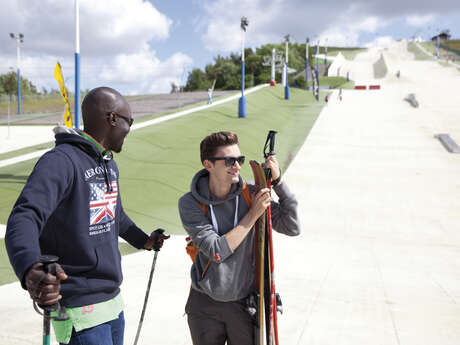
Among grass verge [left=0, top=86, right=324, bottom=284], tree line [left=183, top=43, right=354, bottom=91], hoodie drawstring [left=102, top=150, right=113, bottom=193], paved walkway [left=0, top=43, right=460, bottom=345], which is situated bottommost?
paved walkway [left=0, top=43, right=460, bottom=345]

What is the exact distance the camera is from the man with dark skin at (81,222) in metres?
1.83

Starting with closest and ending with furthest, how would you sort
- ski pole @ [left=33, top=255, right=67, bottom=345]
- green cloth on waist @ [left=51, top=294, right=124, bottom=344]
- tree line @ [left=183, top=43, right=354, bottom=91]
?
ski pole @ [left=33, top=255, right=67, bottom=345] → green cloth on waist @ [left=51, top=294, right=124, bottom=344] → tree line @ [left=183, top=43, right=354, bottom=91]

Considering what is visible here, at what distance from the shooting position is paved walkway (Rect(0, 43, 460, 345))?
482cm

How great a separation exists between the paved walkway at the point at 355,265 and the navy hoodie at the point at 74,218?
247cm

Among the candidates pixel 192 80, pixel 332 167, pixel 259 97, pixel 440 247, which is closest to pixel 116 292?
pixel 440 247

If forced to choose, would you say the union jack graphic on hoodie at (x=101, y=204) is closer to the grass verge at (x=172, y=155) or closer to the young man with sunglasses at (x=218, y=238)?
the young man with sunglasses at (x=218, y=238)

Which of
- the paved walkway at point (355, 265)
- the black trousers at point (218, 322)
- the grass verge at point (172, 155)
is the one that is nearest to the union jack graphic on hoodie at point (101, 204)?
the black trousers at point (218, 322)

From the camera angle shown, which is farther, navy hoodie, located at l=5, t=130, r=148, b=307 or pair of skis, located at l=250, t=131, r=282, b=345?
pair of skis, located at l=250, t=131, r=282, b=345

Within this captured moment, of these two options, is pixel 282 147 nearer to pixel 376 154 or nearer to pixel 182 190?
pixel 376 154

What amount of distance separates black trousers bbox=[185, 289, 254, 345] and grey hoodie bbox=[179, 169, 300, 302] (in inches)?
2.9

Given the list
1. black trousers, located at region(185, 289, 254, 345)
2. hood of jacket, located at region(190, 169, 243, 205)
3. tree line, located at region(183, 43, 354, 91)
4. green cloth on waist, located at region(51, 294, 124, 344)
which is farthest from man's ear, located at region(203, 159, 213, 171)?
tree line, located at region(183, 43, 354, 91)

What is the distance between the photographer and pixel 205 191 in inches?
104

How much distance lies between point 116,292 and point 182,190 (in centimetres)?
943

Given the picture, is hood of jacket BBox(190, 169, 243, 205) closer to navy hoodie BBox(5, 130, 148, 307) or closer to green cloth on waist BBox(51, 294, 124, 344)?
navy hoodie BBox(5, 130, 148, 307)
